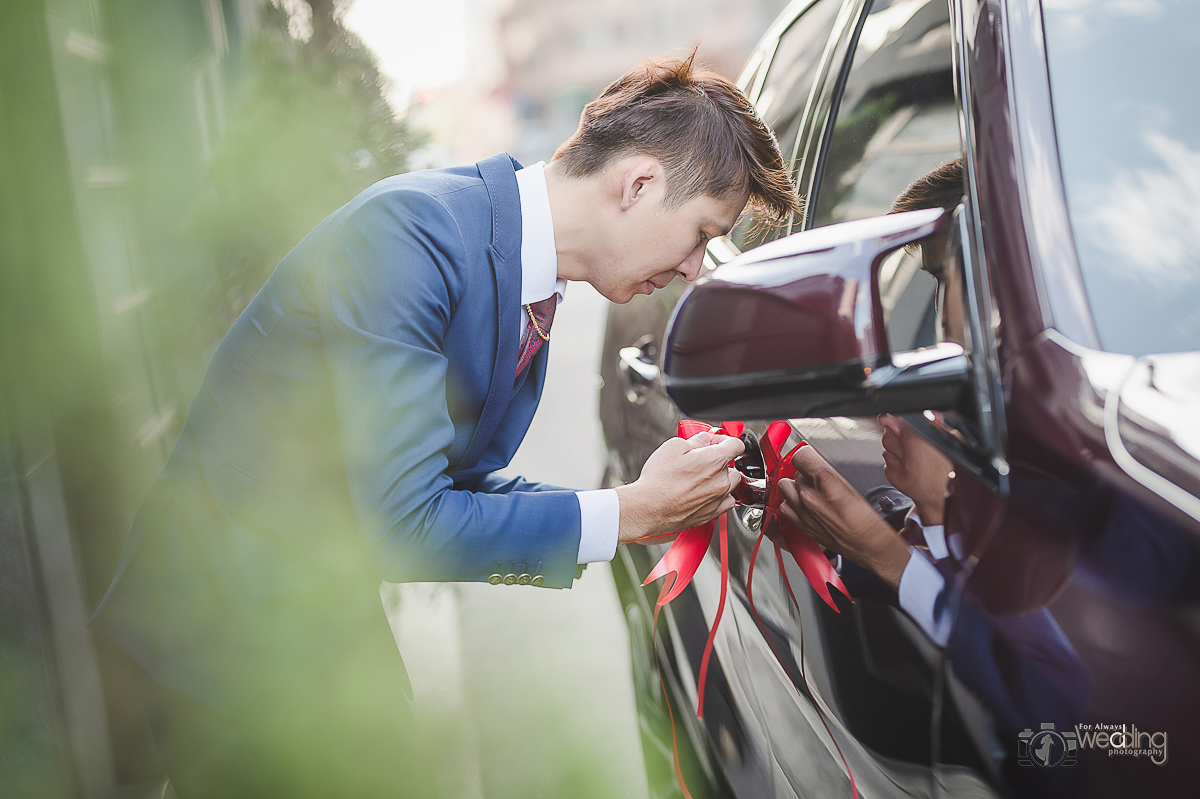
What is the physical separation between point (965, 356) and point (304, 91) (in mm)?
2973

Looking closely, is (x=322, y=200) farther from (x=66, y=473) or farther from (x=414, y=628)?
(x=414, y=628)

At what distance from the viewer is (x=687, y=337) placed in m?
1.06

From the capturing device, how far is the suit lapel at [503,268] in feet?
4.69

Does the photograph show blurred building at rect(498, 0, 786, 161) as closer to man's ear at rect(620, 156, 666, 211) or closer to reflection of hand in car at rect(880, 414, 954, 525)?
man's ear at rect(620, 156, 666, 211)

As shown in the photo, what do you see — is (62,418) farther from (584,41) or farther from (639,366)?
(584,41)

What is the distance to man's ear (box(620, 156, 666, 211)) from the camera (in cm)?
151

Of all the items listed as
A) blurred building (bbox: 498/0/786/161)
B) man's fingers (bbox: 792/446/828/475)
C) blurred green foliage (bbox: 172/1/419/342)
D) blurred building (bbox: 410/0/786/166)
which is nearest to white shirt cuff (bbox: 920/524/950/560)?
man's fingers (bbox: 792/446/828/475)

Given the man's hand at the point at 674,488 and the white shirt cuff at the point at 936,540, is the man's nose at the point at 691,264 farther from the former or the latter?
the white shirt cuff at the point at 936,540

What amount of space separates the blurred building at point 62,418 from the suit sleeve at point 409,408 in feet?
2.66

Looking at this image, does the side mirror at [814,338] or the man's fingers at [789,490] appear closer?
the side mirror at [814,338]

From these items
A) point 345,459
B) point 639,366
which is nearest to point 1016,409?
point 345,459

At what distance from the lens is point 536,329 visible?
1.58 m

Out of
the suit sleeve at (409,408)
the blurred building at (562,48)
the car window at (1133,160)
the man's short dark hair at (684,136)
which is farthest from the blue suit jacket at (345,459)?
the blurred building at (562,48)

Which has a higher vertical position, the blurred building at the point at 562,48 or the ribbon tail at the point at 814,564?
the blurred building at the point at 562,48
